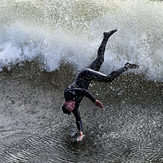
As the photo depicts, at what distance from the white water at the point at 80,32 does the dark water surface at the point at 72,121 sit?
39 cm

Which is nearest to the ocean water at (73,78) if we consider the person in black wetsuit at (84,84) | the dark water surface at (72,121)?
the dark water surface at (72,121)

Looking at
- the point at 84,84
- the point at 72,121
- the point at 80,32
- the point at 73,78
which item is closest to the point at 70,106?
the point at 84,84

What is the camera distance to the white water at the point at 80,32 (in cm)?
560

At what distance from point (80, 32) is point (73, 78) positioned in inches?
50.3

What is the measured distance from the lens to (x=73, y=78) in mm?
5391

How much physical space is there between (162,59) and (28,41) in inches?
136

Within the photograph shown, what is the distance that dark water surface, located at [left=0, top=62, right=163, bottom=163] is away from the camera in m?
3.39

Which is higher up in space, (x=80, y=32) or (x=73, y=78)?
(x=80, y=32)

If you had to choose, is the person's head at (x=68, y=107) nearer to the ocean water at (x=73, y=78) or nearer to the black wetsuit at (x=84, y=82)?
the black wetsuit at (x=84, y=82)

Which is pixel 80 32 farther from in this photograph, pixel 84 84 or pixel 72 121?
pixel 72 121

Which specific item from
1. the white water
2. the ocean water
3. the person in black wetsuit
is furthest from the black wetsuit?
the white water

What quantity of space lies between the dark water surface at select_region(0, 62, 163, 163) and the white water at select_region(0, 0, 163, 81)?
0.39 m

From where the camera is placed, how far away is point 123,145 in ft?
11.5

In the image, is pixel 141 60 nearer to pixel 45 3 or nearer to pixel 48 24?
pixel 48 24
